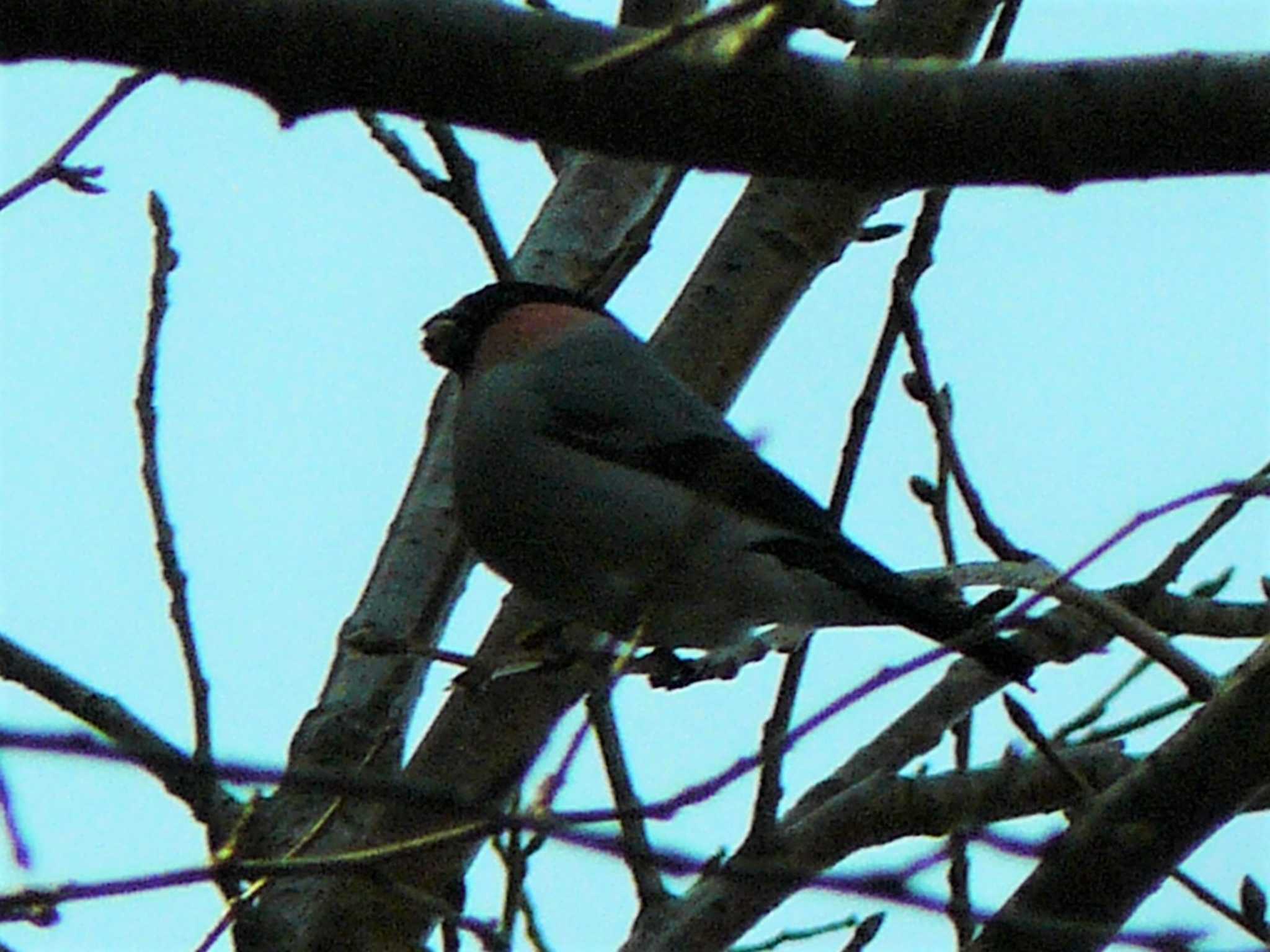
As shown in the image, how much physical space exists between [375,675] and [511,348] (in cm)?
109

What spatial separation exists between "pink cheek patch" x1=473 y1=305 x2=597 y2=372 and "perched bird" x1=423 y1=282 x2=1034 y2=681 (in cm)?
26

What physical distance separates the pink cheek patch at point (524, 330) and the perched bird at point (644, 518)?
0.26 metres

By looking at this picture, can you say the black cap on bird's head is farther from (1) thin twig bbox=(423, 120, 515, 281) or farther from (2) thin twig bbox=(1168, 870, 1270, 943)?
(2) thin twig bbox=(1168, 870, 1270, 943)

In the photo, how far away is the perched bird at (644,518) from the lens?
2.95m

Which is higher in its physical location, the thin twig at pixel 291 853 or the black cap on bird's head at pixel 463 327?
the black cap on bird's head at pixel 463 327

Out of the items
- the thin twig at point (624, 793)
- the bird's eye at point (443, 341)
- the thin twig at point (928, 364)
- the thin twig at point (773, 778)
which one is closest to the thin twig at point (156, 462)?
the thin twig at point (624, 793)

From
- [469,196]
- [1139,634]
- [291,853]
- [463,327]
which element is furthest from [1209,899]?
[463,327]

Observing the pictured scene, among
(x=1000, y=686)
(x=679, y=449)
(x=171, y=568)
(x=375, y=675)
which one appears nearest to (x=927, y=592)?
(x=1000, y=686)

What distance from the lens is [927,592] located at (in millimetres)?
2645

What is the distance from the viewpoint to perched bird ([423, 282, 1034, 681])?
116 inches

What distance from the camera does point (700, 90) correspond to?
1194 mm

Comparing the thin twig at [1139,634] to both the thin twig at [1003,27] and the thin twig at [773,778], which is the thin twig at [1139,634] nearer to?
the thin twig at [773,778]

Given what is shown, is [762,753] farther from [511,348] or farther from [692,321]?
[511,348]

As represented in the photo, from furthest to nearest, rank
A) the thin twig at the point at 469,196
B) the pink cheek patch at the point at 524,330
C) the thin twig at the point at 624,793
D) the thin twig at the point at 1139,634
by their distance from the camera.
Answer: the pink cheek patch at the point at 524,330 < the thin twig at the point at 469,196 < the thin twig at the point at 624,793 < the thin twig at the point at 1139,634
